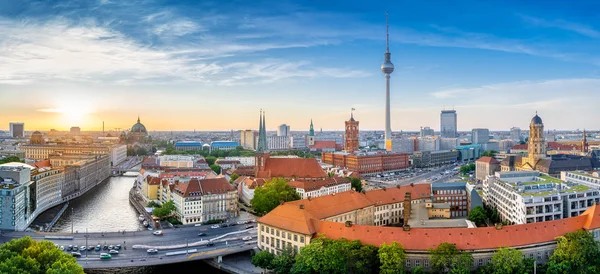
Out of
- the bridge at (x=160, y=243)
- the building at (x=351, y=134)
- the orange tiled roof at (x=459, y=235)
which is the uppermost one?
the building at (x=351, y=134)

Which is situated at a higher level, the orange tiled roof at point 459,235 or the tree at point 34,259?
the orange tiled roof at point 459,235

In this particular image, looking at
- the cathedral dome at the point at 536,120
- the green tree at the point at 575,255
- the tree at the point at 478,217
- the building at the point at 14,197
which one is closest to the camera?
the green tree at the point at 575,255

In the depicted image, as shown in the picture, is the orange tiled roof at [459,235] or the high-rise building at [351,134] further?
the high-rise building at [351,134]

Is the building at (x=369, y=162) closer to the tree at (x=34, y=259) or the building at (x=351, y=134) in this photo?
the building at (x=351, y=134)

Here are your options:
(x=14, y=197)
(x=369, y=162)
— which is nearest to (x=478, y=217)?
(x=14, y=197)

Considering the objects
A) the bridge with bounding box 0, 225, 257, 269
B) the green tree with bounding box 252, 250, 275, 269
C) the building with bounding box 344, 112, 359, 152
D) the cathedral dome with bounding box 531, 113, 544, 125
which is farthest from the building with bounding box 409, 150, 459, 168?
the green tree with bounding box 252, 250, 275, 269

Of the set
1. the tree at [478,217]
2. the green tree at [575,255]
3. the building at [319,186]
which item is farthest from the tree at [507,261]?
the building at [319,186]

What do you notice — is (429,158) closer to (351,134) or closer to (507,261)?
(351,134)
